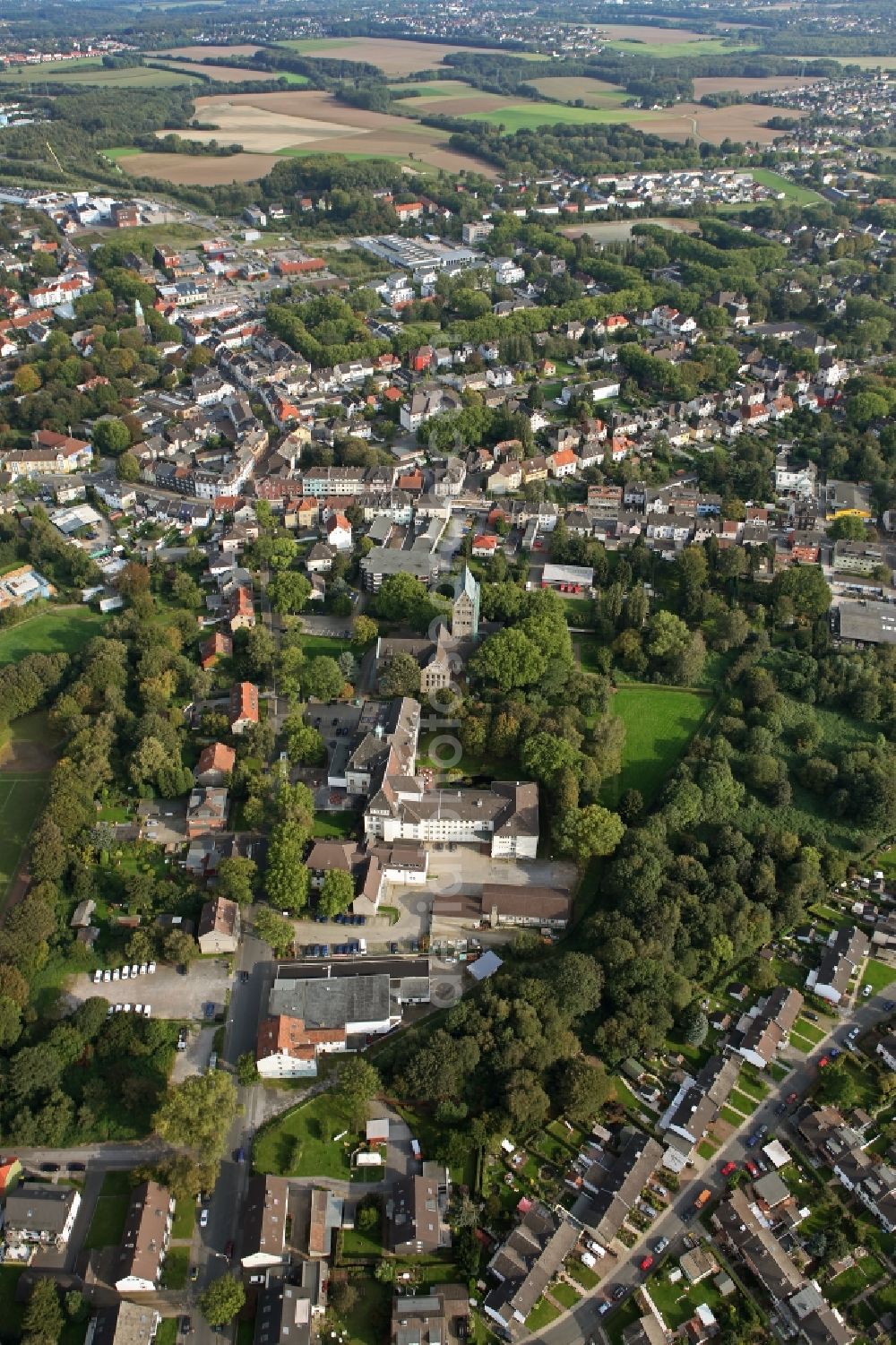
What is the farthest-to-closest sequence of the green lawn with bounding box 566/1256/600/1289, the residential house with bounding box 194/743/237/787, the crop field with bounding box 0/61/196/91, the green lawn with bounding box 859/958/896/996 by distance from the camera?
the crop field with bounding box 0/61/196/91 < the residential house with bounding box 194/743/237/787 < the green lawn with bounding box 859/958/896/996 < the green lawn with bounding box 566/1256/600/1289

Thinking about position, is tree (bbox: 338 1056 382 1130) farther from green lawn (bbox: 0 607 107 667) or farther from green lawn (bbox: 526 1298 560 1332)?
green lawn (bbox: 0 607 107 667)

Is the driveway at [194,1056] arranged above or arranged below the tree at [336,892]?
below

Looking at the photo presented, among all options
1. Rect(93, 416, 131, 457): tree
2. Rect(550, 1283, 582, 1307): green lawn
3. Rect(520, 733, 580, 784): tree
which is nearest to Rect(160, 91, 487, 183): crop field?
Rect(93, 416, 131, 457): tree

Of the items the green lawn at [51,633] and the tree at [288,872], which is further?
→ the green lawn at [51,633]

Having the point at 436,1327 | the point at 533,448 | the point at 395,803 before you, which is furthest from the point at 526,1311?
the point at 533,448

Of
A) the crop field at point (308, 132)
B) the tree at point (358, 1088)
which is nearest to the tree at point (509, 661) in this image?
the tree at point (358, 1088)

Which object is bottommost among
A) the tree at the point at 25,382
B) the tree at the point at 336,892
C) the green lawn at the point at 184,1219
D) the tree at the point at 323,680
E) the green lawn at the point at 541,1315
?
the green lawn at the point at 541,1315

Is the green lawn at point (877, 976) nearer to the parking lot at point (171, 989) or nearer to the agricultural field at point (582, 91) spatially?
the parking lot at point (171, 989)
